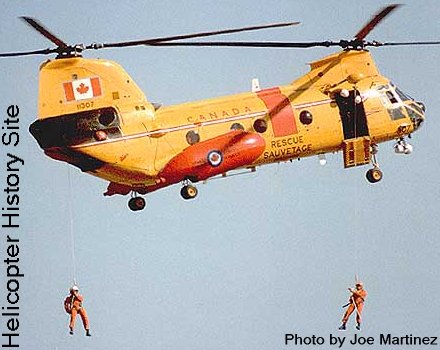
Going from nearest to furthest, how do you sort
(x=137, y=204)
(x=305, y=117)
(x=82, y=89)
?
1. (x=82, y=89)
2. (x=137, y=204)
3. (x=305, y=117)

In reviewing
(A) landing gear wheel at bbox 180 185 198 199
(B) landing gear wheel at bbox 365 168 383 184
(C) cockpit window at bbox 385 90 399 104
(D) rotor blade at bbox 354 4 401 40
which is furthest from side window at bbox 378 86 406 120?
(A) landing gear wheel at bbox 180 185 198 199

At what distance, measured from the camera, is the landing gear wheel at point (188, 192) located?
48.5 ft

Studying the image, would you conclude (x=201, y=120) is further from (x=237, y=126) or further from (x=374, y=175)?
(x=374, y=175)

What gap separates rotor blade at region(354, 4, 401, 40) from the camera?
14.4 metres

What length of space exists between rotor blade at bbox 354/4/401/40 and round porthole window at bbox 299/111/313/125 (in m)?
1.11

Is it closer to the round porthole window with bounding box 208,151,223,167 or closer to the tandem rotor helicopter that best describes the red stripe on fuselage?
the tandem rotor helicopter

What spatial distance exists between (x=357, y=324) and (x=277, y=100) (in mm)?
2769

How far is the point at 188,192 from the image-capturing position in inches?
583

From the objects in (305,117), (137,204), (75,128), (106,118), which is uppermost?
(305,117)

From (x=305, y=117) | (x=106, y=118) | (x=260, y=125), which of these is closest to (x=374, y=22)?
(x=305, y=117)

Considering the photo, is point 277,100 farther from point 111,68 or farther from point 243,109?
point 111,68

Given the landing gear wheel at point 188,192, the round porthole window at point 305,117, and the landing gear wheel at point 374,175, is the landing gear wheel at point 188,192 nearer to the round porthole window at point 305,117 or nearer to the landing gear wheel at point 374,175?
the round porthole window at point 305,117

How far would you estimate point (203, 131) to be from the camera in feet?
48.5

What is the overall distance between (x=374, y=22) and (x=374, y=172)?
2159 mm
